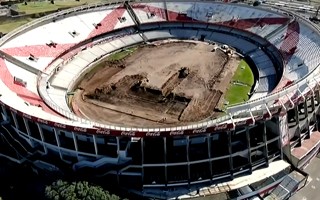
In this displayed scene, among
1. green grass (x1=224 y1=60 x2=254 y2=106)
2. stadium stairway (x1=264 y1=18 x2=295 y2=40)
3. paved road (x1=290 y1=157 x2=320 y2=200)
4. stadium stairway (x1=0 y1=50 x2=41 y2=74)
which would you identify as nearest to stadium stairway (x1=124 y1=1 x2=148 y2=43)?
green grass (x1=224 y1=60 x2=254 y2=106)

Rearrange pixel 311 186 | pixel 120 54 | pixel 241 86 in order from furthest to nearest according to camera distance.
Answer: pixel 120 54 < pixel 241 86 < pixel 311 186

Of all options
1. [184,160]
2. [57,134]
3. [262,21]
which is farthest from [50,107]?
[262,21]

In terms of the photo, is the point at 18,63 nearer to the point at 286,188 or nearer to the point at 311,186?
the point at 286,188

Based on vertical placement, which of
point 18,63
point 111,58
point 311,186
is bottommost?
point 311,186

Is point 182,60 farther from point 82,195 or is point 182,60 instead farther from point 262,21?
point 82,195

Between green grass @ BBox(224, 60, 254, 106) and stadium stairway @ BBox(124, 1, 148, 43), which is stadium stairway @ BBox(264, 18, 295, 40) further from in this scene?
stadium stairway @ BBox(124, 1, 148, 43)

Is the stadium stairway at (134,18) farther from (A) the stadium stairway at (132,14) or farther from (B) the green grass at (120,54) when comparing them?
(B) the green grass at (120,54)

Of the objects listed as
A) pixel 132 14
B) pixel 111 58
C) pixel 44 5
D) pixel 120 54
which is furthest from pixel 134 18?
pixel 44 5
